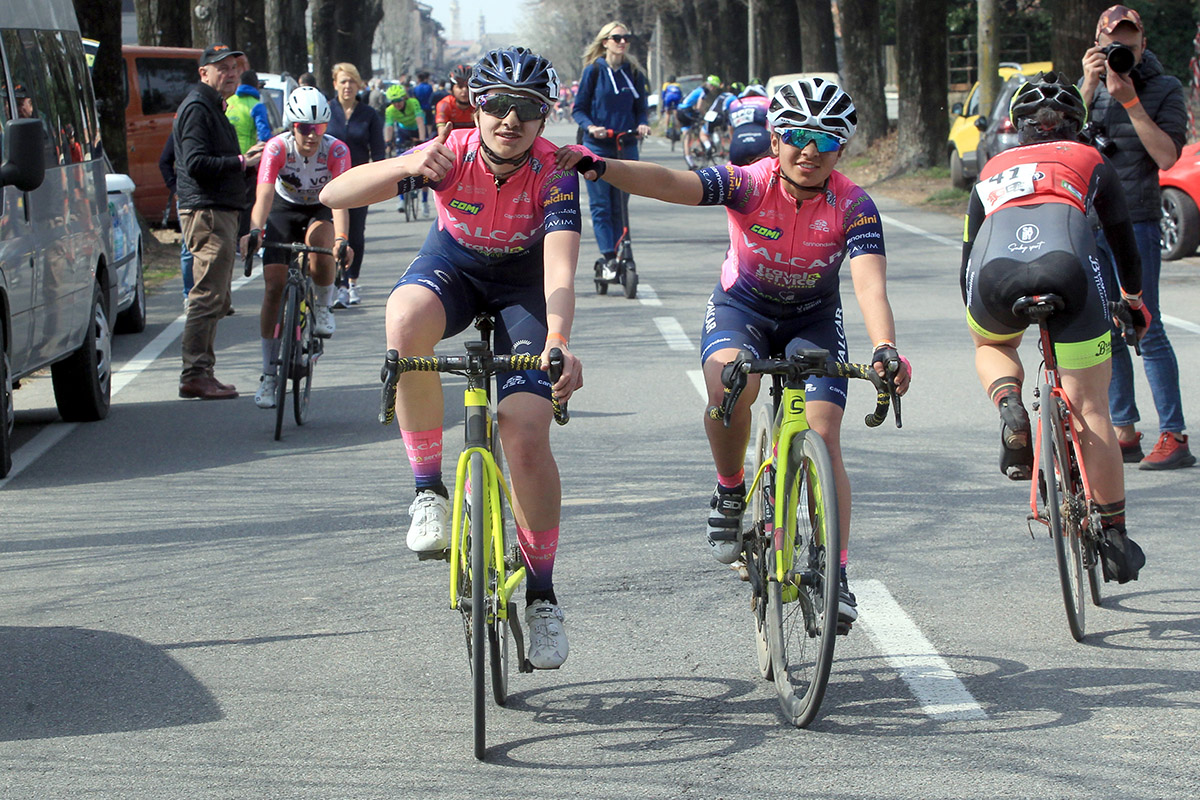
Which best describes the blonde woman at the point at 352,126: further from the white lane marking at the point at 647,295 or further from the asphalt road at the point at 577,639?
the asphalt road at the point at 577,639

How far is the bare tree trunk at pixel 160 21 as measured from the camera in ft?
84.3

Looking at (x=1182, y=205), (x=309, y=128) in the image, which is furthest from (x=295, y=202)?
(x=1182, y=205)

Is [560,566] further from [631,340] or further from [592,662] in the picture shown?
[631,340]

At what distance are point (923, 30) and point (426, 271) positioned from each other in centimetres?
2548

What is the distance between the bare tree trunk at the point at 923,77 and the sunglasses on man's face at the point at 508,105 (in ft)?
82.1

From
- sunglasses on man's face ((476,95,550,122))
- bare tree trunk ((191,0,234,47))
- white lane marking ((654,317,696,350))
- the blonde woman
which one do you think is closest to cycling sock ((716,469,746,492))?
sunglasses on man's face ((476,95,550,122))

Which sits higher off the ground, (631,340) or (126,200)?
(126,200)

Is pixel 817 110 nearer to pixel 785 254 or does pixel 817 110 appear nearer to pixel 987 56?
pixel 785 254

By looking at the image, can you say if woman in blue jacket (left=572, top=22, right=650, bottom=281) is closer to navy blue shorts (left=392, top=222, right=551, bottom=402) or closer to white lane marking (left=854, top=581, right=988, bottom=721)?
white lane marking (left=854, top=581, right=988, bottom=721)

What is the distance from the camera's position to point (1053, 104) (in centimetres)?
579

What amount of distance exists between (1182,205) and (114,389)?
419 inches

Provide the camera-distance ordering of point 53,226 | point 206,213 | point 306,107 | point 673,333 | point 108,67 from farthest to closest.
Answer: point 108,67
point 673,333
point 206,213
point 306,107
point 53,226

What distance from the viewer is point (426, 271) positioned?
16.9 feet

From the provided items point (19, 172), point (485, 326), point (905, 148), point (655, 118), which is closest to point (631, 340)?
point (19, 172)
